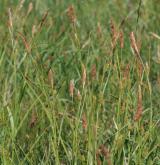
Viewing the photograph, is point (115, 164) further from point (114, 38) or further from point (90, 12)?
point (90, 12)

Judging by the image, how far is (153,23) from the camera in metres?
4.07

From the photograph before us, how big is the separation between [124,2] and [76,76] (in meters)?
1.41

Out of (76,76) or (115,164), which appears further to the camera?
(76,76)

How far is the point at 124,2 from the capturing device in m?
4.62

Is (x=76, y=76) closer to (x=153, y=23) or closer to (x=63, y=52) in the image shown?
(x=63, y=52)

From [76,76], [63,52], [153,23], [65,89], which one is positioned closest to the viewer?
[65,89]

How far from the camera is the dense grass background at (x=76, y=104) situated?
2.36 m

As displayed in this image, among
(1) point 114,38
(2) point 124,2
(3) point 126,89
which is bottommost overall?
(2) point 124,2

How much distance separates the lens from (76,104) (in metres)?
2.84

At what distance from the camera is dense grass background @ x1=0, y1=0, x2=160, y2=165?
2361 mm

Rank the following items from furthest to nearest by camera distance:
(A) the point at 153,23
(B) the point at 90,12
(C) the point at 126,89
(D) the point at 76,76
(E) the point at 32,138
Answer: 1. (B) the point at 90,12
2. (A) the point at 153,23
3. (D) the point at 76,76
4. (E) the point at 32,138
5. (C) the point at 126,89

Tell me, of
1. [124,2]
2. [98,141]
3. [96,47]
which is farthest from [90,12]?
[98,141]

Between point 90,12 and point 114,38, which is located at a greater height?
point 114,38

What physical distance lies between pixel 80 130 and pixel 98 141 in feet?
0.36
